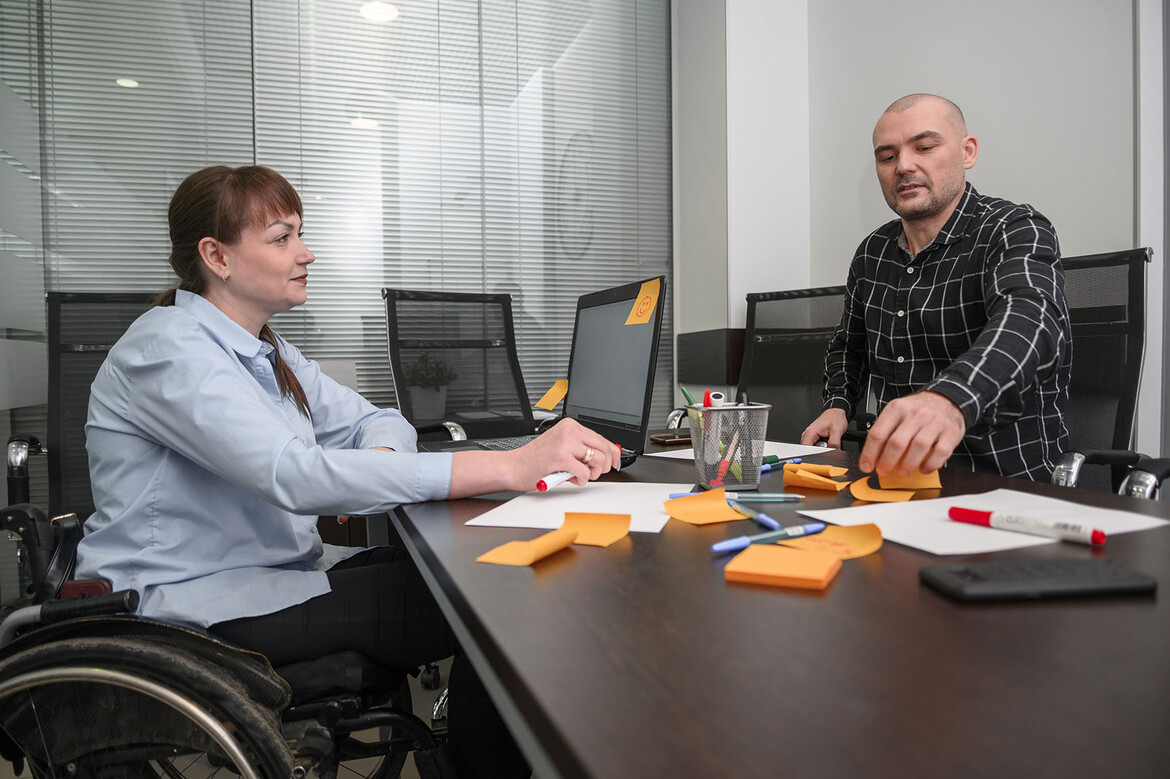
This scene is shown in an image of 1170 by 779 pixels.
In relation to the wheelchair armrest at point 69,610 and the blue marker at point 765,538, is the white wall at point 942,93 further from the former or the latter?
the wheelchair armrest at point 69,610

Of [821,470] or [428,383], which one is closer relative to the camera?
[821,470]

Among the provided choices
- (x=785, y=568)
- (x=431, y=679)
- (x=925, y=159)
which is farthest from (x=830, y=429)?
(x=431, y=679)

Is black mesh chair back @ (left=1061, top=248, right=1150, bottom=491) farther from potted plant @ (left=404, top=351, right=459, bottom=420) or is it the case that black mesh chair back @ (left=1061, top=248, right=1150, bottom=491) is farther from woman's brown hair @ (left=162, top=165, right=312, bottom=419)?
potted plant @ (left=404, top=351, right=459, bottom=420)

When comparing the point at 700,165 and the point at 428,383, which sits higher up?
the point at 700,165

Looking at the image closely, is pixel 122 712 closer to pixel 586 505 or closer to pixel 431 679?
pixel 586 505

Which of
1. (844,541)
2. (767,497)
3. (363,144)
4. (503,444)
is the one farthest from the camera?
(363,144)

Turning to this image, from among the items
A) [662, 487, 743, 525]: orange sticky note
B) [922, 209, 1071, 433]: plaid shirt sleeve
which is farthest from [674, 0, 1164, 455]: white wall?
[662, 487, 743, 525]: orange sticky note

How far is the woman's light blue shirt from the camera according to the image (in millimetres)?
972

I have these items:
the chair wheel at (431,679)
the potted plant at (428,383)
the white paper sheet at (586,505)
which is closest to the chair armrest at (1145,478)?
the white paper sheet at (586,505)

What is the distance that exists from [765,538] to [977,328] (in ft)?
4.05

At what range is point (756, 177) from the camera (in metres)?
3.23

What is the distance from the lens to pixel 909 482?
3.18 ft

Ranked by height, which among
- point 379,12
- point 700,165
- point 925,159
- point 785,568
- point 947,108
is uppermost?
point 379,12

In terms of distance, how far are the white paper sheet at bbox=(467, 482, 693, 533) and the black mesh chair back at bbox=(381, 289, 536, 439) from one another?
1.79m
